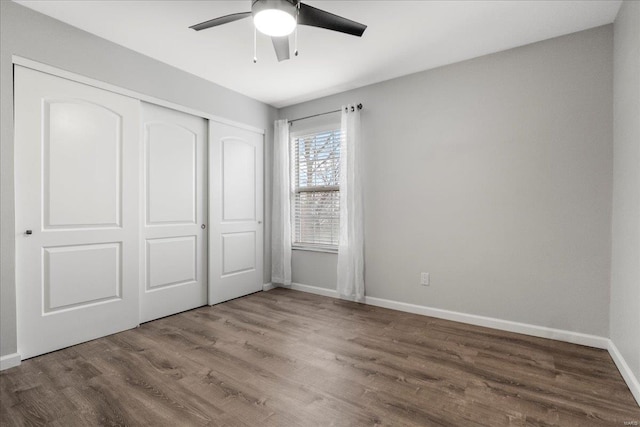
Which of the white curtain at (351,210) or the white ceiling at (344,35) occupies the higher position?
the white ceiling at (344,35)

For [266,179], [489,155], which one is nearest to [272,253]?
[266,179]

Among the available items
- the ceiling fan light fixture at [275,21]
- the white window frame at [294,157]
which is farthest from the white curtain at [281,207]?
the ceiling fan light fixture at [275,21]

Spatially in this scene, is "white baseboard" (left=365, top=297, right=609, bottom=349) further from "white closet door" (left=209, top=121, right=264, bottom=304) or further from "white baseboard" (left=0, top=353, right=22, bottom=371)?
"white baseboard" (left=0, top=353, right=22, bottom=371)

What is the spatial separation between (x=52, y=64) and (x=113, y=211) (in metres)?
1.23

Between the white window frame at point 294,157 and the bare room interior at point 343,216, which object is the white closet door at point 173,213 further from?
the white window frame at point 294,157

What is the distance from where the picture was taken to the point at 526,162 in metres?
2.81

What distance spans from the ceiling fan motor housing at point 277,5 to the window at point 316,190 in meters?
2.17

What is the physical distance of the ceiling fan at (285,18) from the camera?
1.84 m

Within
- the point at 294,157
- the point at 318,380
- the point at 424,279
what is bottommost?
the point at 318,380

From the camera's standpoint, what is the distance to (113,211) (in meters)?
2.83

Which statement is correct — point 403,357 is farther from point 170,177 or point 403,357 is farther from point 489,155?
point 170,177

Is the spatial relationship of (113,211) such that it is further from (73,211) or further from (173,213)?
(173,213)

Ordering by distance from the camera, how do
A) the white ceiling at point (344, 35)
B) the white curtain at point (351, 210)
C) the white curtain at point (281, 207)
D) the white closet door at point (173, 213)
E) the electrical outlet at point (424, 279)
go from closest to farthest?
1. the white ceiling at point (344, 35)
2. the white closet door at point (173, 213)
3. the electrical outlet at point (424, 279)
4. the white curtain at point (351, 210)
5. the white curtain at point (281, 207)

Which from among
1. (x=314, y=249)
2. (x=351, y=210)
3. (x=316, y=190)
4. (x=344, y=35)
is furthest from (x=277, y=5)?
(x=314, y=249)
